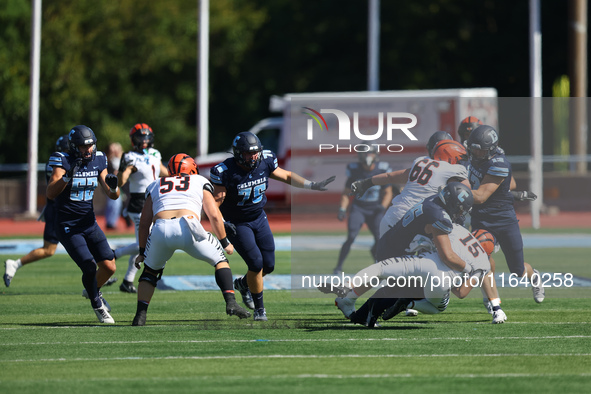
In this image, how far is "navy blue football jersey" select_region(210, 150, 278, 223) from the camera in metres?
10.0

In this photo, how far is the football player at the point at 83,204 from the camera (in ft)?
32.9

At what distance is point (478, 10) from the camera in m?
39.9

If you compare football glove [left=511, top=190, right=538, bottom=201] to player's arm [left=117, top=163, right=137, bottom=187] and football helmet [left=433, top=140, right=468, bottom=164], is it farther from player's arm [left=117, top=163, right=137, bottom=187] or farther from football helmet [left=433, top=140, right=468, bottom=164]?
player's arm [left=117, top=163, right=137, bottom=187]

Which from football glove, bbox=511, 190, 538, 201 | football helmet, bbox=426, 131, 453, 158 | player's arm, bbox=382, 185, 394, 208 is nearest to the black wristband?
football helmet, bbox=426, 131, 453, 158

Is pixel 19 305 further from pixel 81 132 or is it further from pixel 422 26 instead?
pixel 422 26

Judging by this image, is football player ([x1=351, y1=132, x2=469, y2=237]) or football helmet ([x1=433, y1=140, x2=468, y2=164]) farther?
football helmet ([x1=433, y1=140, x2=468, y2=164])

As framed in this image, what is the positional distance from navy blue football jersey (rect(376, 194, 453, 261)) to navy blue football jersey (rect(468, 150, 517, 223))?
0.71 meters

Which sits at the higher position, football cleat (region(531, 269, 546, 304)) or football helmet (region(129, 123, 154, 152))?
football helmet (region(129, 123, 154, 152))

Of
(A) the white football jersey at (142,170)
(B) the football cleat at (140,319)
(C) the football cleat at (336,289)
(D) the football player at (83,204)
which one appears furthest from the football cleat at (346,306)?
(A) the white football jersey at (142,170)

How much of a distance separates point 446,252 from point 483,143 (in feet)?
4.41

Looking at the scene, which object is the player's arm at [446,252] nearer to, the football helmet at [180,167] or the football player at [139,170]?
the football helmet at [180,167]

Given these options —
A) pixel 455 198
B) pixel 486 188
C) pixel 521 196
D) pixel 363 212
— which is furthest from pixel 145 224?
pixel 363 212

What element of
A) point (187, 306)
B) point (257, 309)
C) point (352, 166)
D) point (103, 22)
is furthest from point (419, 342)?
point (103, 22)

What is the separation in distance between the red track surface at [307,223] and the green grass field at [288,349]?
4371 millimetres
